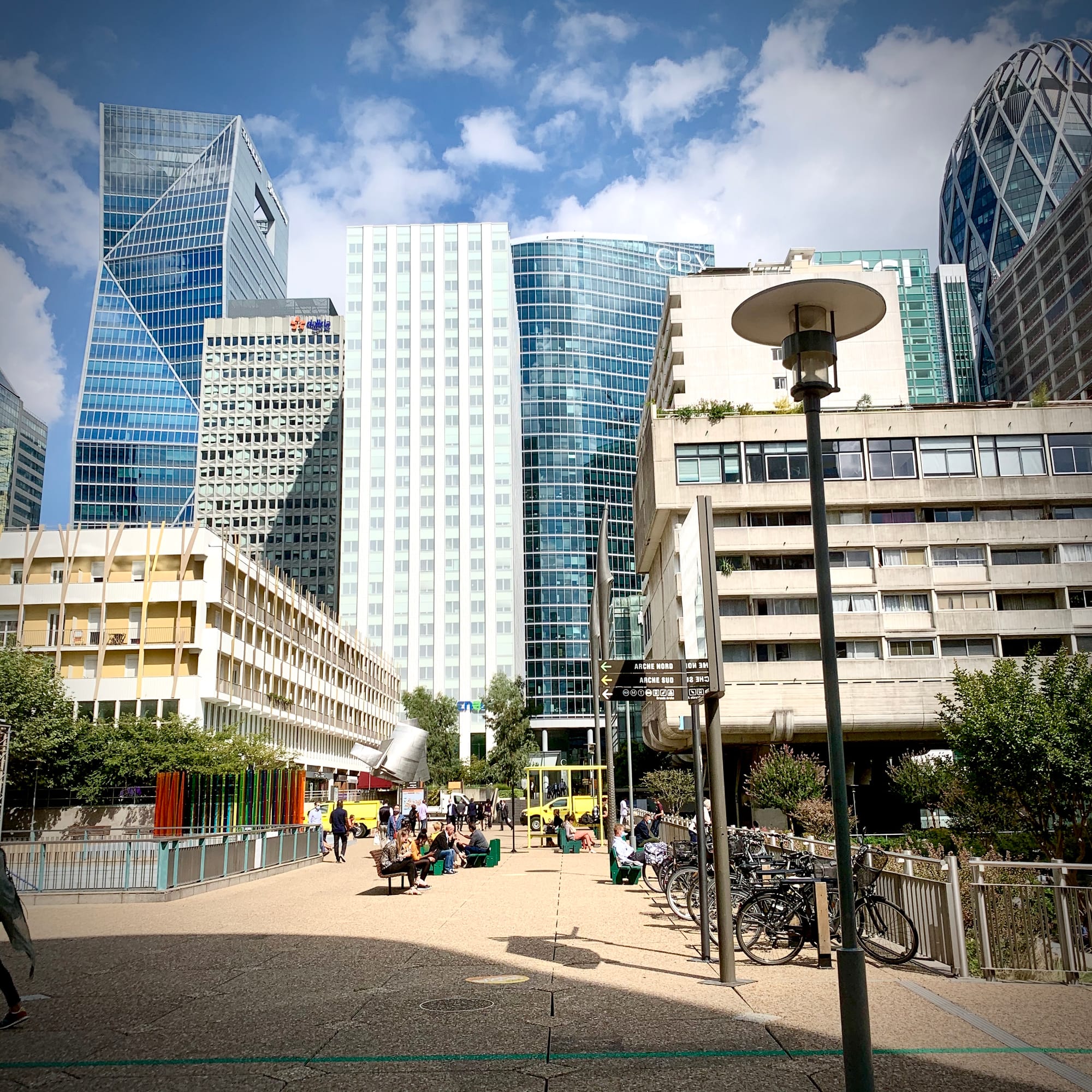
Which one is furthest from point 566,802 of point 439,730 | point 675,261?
point 675,261

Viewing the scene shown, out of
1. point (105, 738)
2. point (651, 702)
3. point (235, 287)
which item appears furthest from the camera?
point (235, 287)

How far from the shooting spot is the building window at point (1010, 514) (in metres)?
54.0

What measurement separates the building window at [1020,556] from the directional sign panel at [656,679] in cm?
4712

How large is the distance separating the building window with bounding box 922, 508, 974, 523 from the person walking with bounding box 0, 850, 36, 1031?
51.3m

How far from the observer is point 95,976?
10.6 meters

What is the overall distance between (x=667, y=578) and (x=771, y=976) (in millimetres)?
40774

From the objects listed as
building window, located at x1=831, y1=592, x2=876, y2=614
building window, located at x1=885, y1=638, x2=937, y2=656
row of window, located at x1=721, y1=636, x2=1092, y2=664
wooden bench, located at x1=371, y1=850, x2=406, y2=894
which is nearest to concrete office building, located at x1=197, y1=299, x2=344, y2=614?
row of window, located at x1=721, y1=636, x2=1092, y2=664

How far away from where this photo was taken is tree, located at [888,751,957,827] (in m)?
38.6

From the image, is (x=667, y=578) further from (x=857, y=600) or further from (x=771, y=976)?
(x=771, y=976)

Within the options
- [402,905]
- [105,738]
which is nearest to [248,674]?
[105,738]

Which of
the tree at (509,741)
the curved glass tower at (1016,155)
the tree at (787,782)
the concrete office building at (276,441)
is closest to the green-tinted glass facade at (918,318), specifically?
the curved glass tower at (1016,155)

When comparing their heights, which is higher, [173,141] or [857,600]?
[173,141]

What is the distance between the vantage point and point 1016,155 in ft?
506

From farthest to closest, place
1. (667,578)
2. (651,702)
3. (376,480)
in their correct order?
(376,480), (651,702), (667,578)
